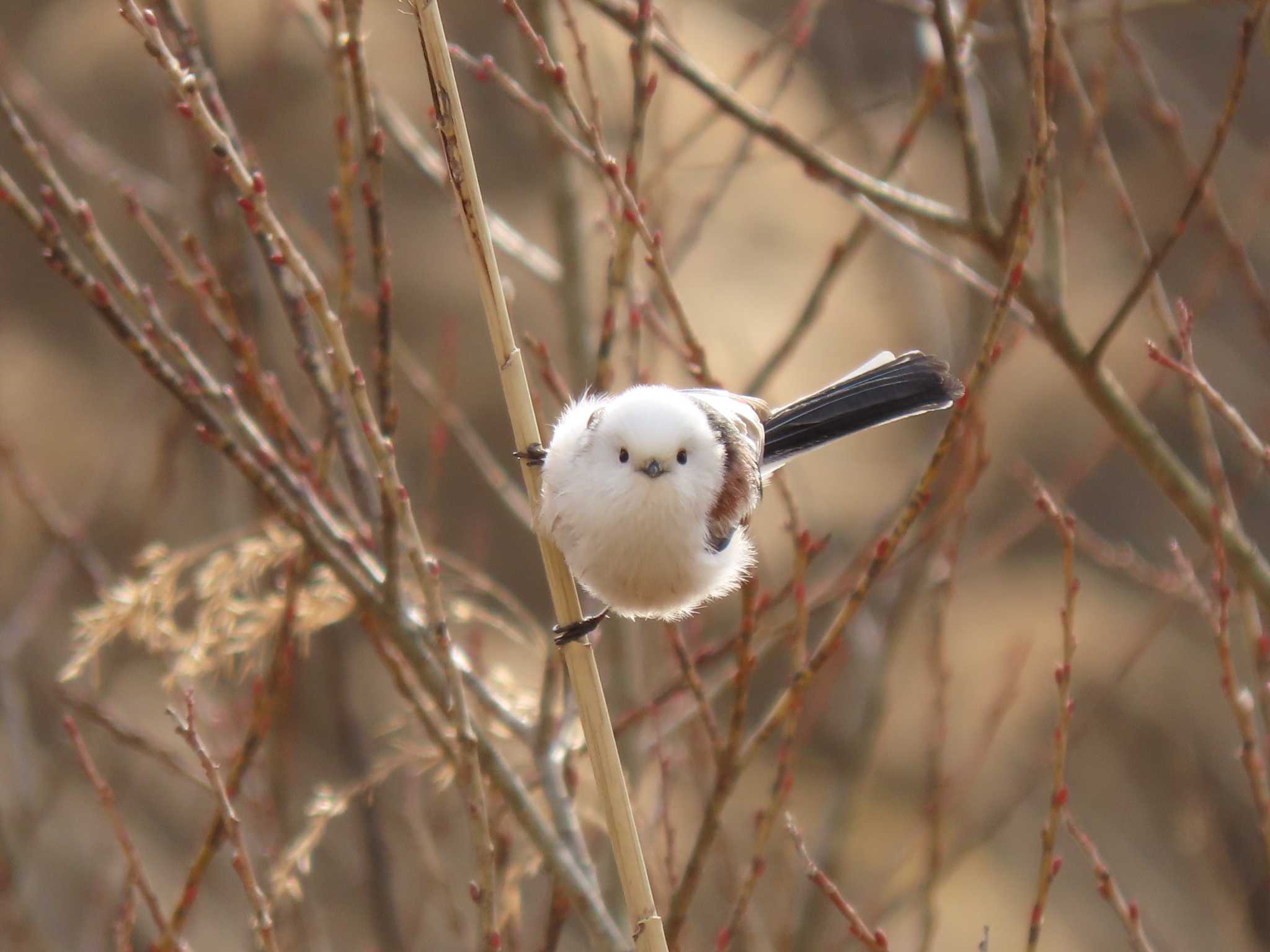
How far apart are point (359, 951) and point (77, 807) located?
1.39 m

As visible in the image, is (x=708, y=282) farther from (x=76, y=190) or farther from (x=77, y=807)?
(x=77, y=807)

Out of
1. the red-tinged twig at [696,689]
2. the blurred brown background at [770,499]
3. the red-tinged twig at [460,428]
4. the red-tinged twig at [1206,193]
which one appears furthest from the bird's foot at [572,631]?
the blurred brown background at [770,499]

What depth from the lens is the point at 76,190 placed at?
5695 millimetres

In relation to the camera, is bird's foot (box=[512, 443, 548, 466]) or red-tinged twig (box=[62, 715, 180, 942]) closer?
red-tinged twig (box=[62, 715, 180, 942])

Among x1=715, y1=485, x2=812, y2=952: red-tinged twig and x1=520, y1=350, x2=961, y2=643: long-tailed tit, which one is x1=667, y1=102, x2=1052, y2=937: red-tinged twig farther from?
x1=520, y1=350, x2=961, y2=643: long-tailed tit

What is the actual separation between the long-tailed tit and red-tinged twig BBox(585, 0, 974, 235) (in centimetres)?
25

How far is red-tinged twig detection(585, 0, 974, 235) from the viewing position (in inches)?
82.2

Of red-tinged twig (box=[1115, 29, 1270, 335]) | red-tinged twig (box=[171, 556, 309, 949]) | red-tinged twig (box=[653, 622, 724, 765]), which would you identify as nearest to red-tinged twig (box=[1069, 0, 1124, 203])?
red-tinged twig (box=[1115, 29, 1270, 335])

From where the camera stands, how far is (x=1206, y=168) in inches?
72.6

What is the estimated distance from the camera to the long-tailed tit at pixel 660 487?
73.9 inches

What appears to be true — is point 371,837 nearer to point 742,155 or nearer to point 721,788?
point 721,788

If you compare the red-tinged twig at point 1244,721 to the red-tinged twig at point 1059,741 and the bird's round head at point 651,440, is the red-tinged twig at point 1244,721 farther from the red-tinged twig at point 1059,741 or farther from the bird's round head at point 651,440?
the bird's round head at point 651,440

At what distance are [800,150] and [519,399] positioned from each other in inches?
33.6

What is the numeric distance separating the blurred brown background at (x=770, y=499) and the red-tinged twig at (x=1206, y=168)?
1.69 m
